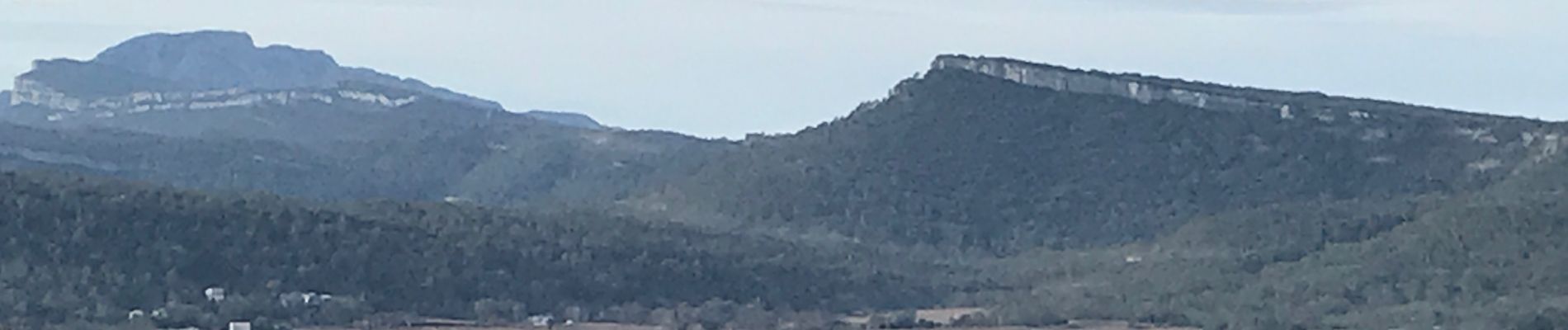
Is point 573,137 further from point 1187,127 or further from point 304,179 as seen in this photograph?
point 1187,127

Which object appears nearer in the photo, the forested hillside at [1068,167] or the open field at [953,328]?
the open field at [953,328]

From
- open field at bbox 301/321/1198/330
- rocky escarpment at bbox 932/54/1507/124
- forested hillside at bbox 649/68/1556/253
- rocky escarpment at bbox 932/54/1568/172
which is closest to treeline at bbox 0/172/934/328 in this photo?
open field at bbox 301/321/1198/330

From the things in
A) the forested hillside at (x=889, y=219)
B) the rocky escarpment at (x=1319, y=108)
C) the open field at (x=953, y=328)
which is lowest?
the open field at (x=953, y=328)

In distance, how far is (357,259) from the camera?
233 ft

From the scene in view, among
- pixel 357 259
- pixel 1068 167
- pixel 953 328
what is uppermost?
pixel 1068 167

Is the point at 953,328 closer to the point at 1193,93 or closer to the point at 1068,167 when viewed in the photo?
the point at 1068,167

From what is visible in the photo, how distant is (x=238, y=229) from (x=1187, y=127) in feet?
151

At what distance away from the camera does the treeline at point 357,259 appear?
212ft

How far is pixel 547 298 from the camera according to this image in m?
73.1

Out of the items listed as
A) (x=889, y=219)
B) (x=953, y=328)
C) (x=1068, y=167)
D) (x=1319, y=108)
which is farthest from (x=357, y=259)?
(x=1319, y=108)

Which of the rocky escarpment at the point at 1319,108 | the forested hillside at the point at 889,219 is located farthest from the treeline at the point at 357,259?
the rocky escarpment at the point at 1319,108

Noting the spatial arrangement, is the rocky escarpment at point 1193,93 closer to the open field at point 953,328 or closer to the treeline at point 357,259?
the treeline at point 357,259

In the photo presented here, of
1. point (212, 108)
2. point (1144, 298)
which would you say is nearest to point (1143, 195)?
point (1144, 298)

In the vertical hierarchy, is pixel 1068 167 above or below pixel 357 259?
above
